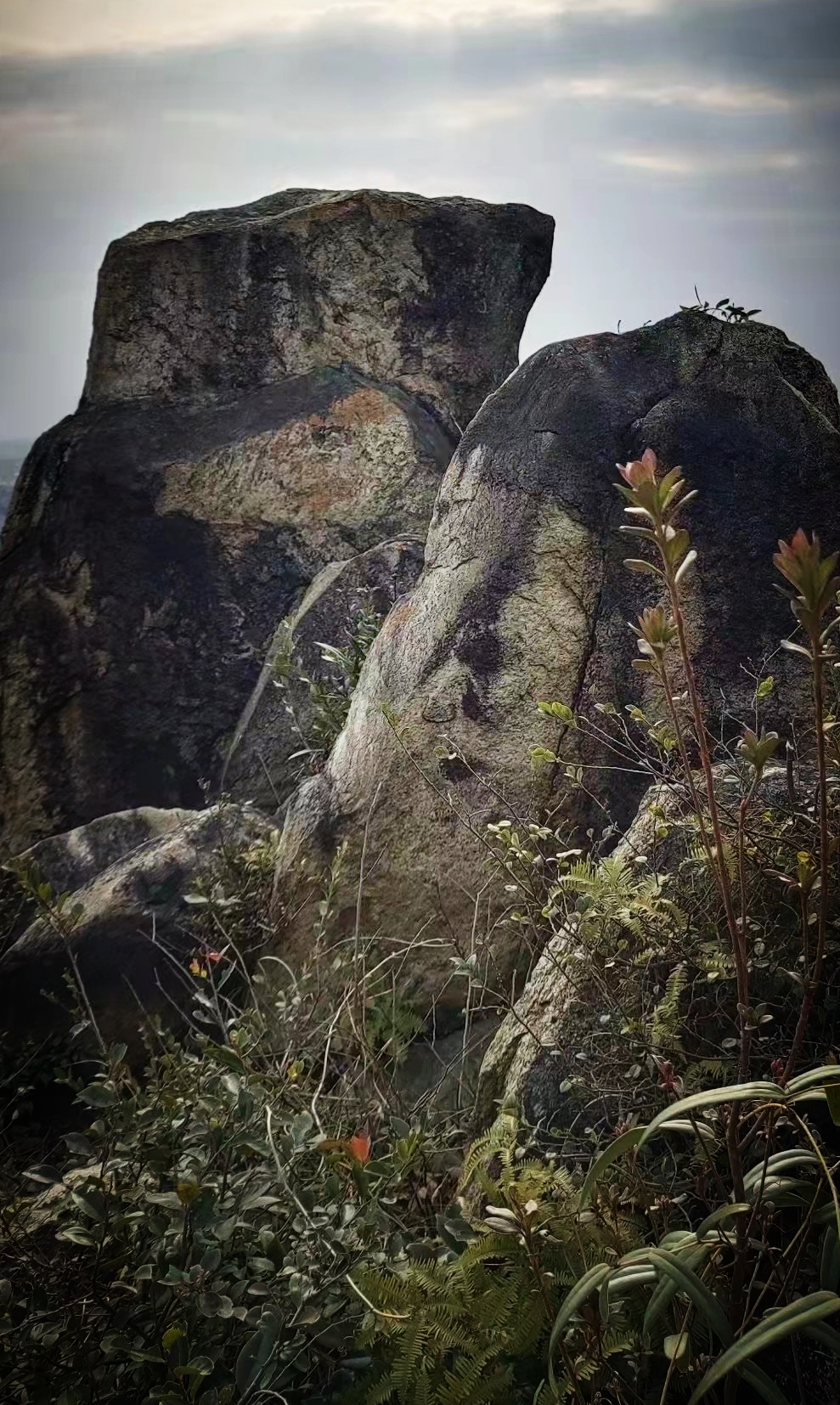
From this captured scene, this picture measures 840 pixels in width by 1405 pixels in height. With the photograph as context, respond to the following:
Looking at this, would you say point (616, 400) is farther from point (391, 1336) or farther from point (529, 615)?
point (391, 1336)

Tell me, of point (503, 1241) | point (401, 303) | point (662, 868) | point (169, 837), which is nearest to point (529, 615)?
point (662, 868)

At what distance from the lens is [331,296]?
6.59m

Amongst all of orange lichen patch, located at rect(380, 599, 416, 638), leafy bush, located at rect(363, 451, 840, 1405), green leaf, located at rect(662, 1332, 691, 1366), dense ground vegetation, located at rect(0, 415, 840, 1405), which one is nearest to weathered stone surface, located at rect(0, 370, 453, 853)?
orange lichen patch, located at rect(380, 599, 416, 638)

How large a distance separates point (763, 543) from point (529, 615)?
2.65 ft

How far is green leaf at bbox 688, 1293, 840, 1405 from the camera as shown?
1.23 meters

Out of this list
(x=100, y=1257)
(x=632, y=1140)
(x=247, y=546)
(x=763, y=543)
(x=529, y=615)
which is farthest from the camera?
(x=247, y=546)

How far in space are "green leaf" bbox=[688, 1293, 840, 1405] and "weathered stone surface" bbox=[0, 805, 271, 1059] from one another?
9.79ft

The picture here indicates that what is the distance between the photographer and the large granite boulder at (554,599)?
11.2ft

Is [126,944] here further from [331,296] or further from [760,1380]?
[331,296]

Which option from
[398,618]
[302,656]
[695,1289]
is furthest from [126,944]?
[695,1289]

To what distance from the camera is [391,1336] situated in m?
1.82

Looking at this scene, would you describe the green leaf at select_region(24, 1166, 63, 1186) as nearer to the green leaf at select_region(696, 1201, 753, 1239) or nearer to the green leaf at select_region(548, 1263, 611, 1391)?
the green leaf at select_region(548, 1263, 611, 1391)

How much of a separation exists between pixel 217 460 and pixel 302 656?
1.66 m

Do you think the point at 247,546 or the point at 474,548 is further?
the point at 247,546
